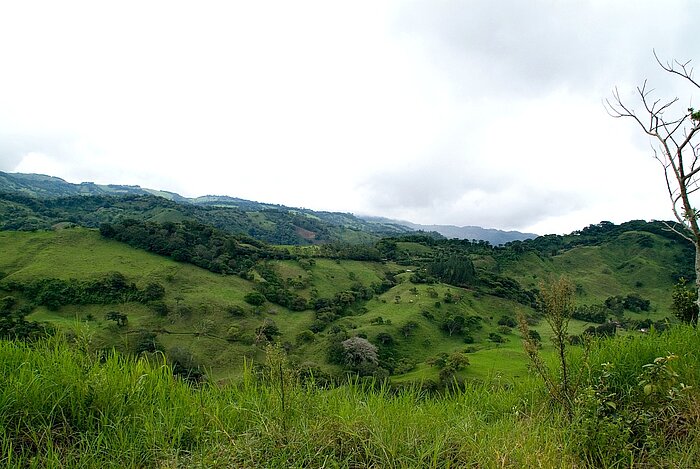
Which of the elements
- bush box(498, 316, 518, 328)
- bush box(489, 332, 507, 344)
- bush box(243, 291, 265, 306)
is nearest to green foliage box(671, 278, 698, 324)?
bush box(489, 332, 507, 344)

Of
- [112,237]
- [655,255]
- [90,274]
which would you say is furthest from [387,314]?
[655,255]

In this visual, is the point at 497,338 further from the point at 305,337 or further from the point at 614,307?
the point at 614,307

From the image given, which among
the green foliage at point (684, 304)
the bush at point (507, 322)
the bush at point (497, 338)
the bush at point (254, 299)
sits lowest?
the bush at point (254, 299)

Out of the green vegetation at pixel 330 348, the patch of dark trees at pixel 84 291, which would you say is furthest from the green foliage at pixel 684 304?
the patch of dark trees at pixel 84 291

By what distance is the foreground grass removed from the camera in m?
2.92

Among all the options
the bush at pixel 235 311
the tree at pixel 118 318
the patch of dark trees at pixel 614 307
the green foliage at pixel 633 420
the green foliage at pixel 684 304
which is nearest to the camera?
the green foliage at pixel 633 420

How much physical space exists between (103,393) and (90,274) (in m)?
87.6

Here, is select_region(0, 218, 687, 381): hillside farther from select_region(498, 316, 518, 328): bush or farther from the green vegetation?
the green vegetation

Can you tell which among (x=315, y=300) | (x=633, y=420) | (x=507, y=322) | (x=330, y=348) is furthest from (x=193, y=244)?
(x=633, y=420)

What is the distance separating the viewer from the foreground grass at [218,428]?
9.58ft

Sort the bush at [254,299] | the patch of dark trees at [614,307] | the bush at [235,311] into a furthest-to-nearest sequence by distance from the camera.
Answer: the patch of dark trees at [614,307] → the bush at [254,299] → the bush at [235,311]

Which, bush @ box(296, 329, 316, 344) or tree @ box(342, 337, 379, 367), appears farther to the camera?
bush @ box(296, 329, 316, 344)

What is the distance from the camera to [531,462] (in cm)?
296

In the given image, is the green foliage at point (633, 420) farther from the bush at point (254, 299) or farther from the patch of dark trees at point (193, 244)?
the patch of dark trees at point (193, 244)
